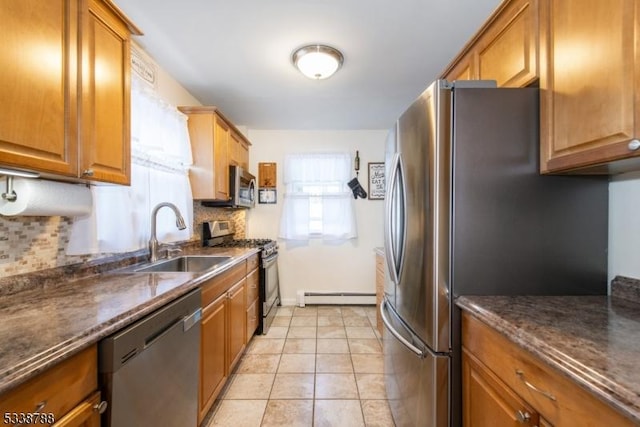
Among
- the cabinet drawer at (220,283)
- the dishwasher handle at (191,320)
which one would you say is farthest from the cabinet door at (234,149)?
the dishwasher handle at (191,320)

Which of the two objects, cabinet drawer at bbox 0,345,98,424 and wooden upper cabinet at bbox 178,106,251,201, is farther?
wooden upper cabinet at bbox 178,106,251,201

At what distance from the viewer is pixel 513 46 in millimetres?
1300

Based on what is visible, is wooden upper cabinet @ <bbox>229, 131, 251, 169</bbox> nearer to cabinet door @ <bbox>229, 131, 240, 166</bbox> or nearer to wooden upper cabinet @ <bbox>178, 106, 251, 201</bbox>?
cabinet door @ <bbox>229, 131, 240, 166</bbox>

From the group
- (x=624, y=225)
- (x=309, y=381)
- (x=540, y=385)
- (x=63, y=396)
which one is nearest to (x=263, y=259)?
(x=309, y=381)

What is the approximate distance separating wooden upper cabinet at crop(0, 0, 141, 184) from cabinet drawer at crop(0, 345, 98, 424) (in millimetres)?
648

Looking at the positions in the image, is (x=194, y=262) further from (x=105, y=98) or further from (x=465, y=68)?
(x=465, y=68)

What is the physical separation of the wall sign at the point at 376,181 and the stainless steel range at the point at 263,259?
157cm

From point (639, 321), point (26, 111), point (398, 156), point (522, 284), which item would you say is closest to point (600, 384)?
point (639, 321)

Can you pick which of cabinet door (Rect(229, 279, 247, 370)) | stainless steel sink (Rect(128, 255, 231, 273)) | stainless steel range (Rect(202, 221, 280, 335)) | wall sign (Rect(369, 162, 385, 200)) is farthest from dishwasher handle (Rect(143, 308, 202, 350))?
wall sign (Rect(369, 162, 385, 200))

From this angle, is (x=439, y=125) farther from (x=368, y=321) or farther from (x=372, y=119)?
(x=368, y=321)

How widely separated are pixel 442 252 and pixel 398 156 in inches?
23.3

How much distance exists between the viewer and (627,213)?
1126mm

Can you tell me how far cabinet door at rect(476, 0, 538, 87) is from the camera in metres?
1.19

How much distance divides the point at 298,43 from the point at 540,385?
85.0 inches
